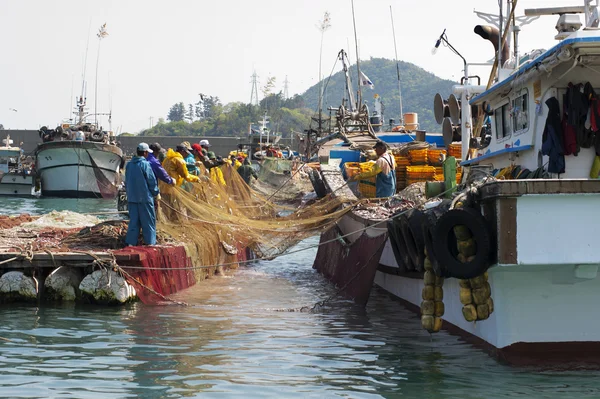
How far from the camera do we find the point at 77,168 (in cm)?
4025

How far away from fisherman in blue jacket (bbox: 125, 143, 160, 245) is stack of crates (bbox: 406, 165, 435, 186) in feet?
18.2

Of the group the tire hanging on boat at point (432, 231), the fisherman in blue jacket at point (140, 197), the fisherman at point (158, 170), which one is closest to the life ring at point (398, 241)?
the tire hanging on boat at point (432, 231)

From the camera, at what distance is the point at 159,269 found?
10648mm

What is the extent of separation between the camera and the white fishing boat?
39.8 m

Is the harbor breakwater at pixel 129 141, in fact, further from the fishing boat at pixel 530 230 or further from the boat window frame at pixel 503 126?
the fishing boat at pixel 530 230

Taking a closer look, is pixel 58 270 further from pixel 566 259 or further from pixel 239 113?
pixel 239 113

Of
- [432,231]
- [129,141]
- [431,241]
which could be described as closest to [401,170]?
[431,241]

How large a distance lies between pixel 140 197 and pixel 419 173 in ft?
19.7

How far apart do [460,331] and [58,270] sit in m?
5.11

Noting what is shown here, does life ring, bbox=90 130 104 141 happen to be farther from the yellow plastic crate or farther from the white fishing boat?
the yellow plastic crate

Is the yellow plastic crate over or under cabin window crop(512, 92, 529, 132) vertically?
under

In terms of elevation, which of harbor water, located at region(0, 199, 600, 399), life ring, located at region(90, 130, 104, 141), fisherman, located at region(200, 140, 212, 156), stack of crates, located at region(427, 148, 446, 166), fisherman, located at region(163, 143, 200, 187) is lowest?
harbor water, located at region(0, 199, 600, 399)

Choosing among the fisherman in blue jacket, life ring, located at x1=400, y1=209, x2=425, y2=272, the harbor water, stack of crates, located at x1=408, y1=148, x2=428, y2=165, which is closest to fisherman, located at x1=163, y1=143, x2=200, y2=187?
the fisherman in blue jacket

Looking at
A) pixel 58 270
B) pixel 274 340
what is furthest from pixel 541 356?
pixel 58 270
